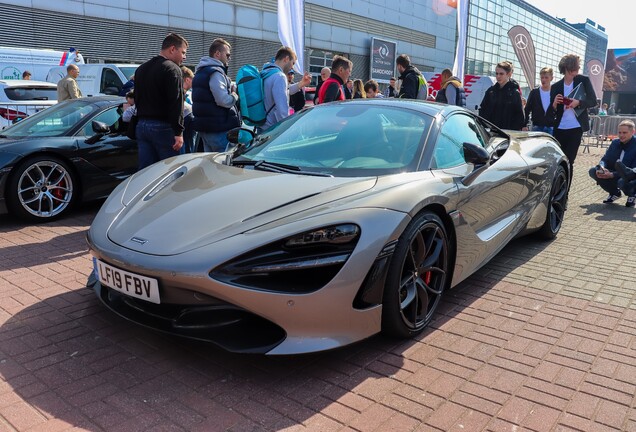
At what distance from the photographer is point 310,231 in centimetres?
248

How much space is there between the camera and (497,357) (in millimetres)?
2889

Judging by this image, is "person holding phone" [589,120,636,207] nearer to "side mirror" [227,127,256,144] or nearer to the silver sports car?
the silver sports car

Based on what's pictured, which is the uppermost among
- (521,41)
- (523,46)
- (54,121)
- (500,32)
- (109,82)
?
(500,32)

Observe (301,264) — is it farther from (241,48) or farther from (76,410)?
(241,48)

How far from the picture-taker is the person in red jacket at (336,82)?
280 inches

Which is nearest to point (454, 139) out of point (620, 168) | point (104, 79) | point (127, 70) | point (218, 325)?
point (218, 325)

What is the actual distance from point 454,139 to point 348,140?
2.58 feet

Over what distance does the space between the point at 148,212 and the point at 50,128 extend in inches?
147

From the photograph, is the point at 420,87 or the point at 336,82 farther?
the point at 420,87

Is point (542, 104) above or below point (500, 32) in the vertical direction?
below

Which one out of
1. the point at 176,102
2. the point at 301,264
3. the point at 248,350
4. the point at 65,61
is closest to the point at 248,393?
the point at 248,350

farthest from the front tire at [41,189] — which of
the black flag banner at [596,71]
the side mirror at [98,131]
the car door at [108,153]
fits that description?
the black flag banner at [596,71]

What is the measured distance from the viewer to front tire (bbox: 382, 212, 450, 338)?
2.74 meters

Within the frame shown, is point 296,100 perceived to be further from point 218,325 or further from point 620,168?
point 218,325
